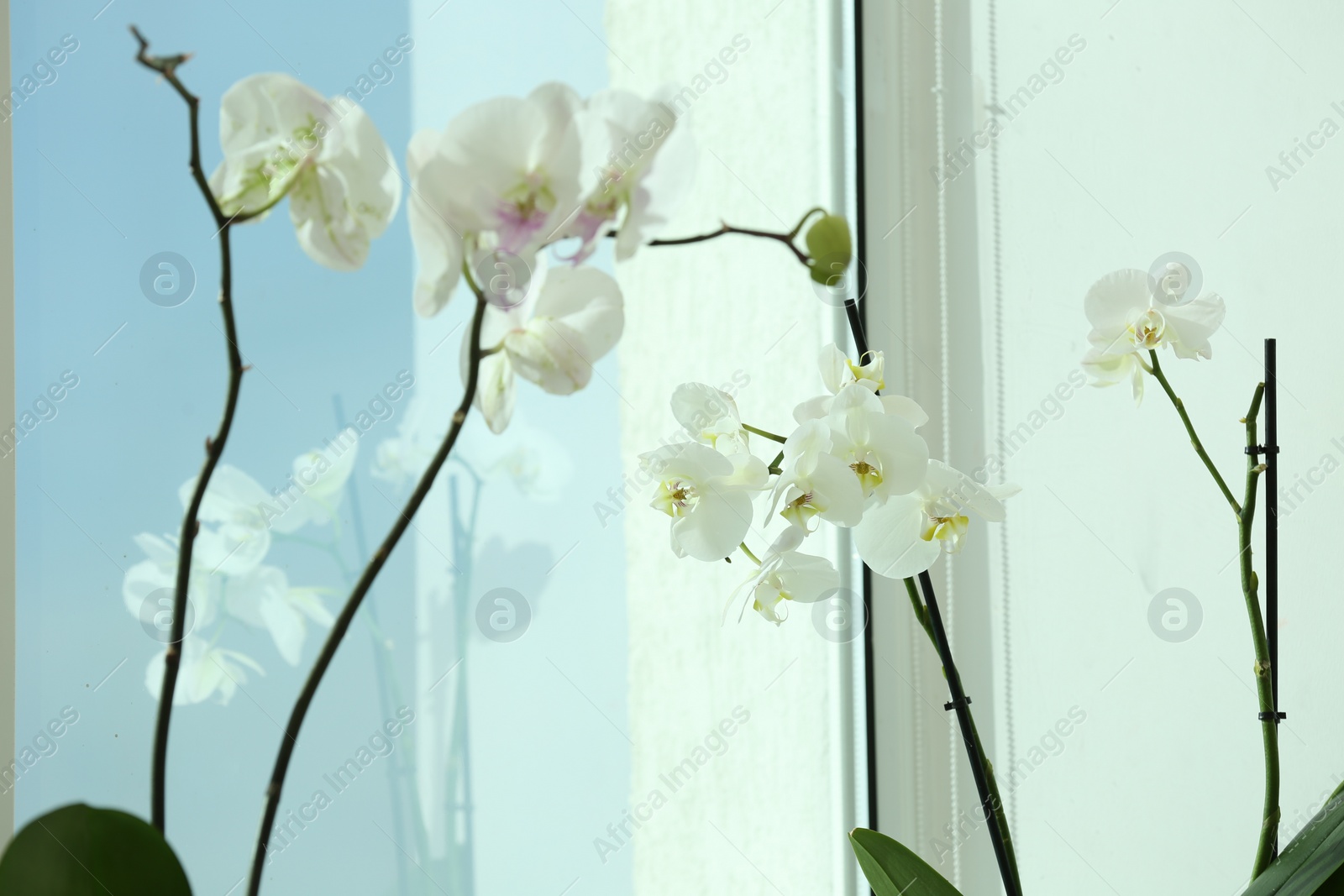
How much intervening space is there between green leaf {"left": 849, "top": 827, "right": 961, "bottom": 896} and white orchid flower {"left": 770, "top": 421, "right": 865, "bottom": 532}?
0.21 m

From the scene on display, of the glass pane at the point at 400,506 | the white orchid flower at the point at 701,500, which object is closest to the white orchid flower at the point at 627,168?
the white orchid flower at the point at 701,500

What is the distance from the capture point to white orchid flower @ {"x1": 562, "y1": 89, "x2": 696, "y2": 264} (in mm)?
249

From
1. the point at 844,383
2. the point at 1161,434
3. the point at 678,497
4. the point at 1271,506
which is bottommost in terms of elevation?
the point at 678,497

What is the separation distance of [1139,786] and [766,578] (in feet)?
2.28

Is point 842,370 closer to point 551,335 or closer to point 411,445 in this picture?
point 551,335

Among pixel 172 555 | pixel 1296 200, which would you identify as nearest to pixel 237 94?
pixel 172 555

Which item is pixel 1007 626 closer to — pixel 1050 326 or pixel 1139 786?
pixel 1139 786

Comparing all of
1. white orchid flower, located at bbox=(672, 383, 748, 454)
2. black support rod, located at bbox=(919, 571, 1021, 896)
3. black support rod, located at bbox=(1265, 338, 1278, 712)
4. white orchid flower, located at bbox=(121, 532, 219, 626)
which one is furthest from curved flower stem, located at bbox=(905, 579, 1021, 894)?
white orchid flower, located at bbox=(121, 532, 219, 626)

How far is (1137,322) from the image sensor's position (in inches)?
21.9

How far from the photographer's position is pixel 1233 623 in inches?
33.4

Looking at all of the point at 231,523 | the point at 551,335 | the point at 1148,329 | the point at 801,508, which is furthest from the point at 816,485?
the point at 231,523

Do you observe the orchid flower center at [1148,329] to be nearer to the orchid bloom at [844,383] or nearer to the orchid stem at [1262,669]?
the orchid stem at [1262,669]

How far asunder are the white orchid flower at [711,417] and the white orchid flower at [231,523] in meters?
0.50

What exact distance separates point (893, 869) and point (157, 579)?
0.56 metres
